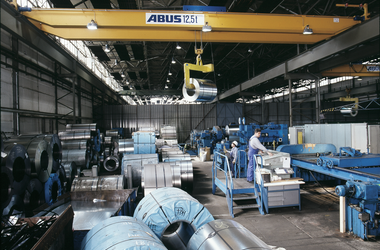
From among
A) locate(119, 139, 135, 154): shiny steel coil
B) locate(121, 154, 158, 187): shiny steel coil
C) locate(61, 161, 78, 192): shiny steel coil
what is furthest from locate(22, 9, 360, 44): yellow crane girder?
locate(119, 139, 135, 154): shiny steel coil

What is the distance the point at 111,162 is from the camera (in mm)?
11008

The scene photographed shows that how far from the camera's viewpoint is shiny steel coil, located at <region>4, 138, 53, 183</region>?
4664mm

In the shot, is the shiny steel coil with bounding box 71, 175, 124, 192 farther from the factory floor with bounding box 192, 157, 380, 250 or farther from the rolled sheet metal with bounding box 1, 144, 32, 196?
the factory floor with bounding box 192, 157, 380, 250

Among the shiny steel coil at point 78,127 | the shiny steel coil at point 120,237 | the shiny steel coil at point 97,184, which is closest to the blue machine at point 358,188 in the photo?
the shiny steel coil at point 120,237

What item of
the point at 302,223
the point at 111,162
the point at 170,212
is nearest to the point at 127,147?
the point at 111,162

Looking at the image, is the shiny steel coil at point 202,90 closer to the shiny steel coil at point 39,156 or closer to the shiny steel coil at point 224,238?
the shiny steel coil at point 224,238

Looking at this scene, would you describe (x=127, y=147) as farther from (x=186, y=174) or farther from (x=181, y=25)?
(x=181, y=25)

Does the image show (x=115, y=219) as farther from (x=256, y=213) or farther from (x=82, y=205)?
(x=256, y=213)

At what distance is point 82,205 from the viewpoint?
4605 mm

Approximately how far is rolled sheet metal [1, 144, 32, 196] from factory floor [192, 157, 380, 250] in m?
4.30

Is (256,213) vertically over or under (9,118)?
under

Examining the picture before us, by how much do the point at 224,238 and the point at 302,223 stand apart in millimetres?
3712

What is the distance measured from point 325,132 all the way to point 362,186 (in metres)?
5.57

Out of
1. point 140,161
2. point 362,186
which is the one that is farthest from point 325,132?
point 140,161
